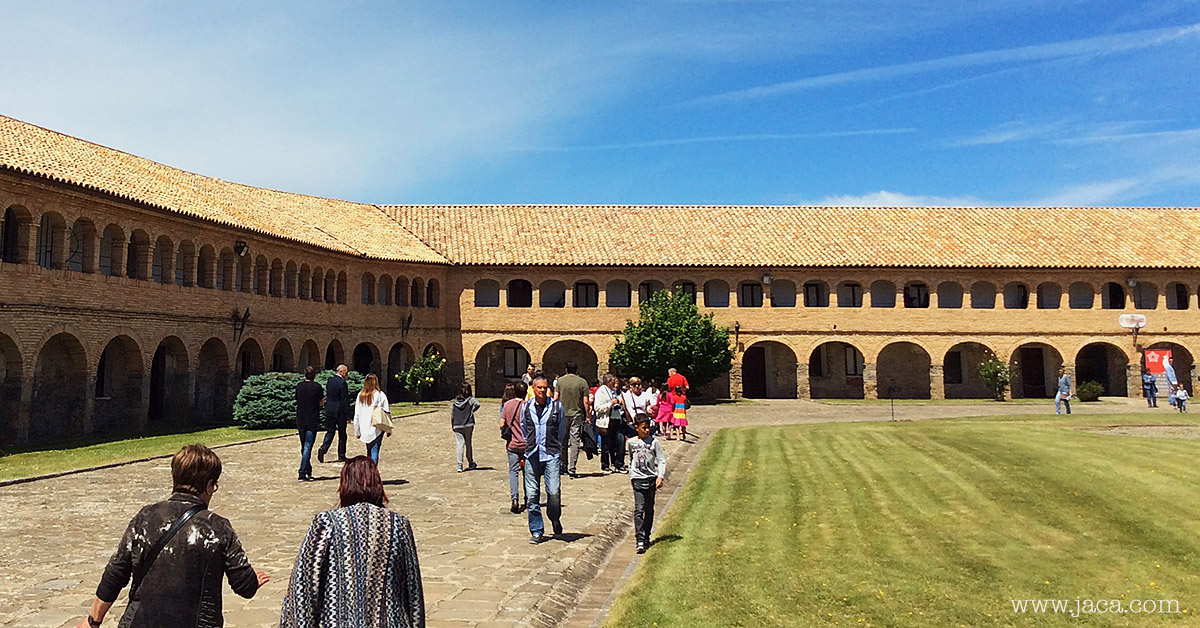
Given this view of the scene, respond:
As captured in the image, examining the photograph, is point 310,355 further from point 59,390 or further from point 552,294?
point 552,294

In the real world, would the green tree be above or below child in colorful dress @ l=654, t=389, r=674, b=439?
above

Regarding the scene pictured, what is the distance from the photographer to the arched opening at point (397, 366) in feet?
113

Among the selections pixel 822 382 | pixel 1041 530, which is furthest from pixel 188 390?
pixel 822 382

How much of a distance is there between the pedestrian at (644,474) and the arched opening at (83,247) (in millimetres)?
17973

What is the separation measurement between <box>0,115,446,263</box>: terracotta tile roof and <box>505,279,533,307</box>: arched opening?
354 cm

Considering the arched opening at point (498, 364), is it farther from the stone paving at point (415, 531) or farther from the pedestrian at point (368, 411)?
the pedestrian at point (368, 411)

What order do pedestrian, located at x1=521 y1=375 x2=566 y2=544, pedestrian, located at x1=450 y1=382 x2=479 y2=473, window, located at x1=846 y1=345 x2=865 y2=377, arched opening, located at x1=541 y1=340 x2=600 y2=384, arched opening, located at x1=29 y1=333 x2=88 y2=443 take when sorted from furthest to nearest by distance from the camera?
1. window, located at x1=846 y1=345 x2=865 y2=377
2. arched opening, located at x1=541 y1=340 x2=600 y2=384
3. arched opening, located at x1=29 y1=333 x2=88 y2=443
4. pedestrian, located at x1=450 y1=382 x2=479 y2=473
5. pedestrian, located at x1=521 y1=375 x2=566 y2=544

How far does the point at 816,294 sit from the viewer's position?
35844mm

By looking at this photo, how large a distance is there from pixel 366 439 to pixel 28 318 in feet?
40.0

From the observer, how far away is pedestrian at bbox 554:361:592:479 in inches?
504

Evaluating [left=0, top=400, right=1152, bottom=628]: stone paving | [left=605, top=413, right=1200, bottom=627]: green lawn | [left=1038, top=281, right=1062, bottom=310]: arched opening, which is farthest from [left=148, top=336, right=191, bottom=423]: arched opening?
[left=1038, top=281, right=1062, bottom=310]: arched opening

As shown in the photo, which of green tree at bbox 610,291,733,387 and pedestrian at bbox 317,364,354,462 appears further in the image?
green tree at bbox 610,291,733,387

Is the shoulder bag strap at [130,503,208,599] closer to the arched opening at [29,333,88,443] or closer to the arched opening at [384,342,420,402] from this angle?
the arched opening at [29,333,88,443]

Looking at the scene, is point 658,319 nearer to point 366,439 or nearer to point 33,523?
point 366,439
